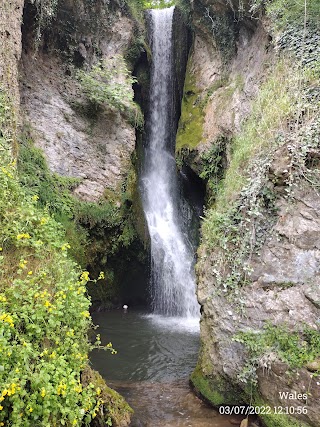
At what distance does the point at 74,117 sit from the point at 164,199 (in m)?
3.83

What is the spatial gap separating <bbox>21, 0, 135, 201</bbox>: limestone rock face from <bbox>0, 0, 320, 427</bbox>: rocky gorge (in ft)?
0.11

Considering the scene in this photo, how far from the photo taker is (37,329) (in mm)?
3475

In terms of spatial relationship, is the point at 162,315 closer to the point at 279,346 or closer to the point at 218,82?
the point at 279,346

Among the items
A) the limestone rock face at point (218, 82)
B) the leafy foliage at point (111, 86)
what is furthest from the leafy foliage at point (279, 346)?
the leafy foliage at point (111, 86)

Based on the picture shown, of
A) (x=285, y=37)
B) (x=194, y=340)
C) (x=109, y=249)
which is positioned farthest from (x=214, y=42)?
(x=194, y=340)

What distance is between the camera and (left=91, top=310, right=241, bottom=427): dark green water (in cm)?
491

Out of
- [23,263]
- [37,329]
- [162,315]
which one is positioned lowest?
[162,315]

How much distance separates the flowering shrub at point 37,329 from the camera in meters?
3.12

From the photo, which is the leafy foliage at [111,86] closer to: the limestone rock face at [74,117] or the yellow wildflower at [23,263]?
the limestone rock face at [74,117]

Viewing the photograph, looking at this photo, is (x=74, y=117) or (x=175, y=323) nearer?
(x=175, y=323)

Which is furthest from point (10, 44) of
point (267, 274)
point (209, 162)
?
point (267, 274)

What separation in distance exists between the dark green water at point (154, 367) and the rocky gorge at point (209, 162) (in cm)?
36

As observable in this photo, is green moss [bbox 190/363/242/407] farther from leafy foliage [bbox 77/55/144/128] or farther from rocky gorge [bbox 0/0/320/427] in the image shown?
leafy foliage [bbox 77/55/144/128]

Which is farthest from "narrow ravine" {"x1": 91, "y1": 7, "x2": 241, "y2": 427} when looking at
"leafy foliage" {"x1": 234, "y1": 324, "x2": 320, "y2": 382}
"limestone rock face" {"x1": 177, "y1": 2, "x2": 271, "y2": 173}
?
"limestone rock face" {"x1": 177, "y1": 2, "x2": 271, "y2": 173}
